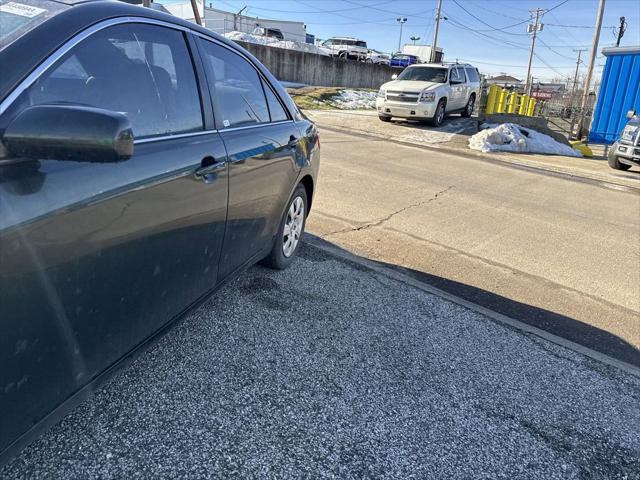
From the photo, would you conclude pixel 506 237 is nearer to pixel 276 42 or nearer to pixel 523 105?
pixel 523 105

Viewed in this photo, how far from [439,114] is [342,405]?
16.1 meters

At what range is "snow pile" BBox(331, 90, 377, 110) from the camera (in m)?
24.8

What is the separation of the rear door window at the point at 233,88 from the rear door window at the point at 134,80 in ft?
0.69

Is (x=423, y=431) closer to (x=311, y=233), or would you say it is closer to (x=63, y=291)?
(x=63, y=291)

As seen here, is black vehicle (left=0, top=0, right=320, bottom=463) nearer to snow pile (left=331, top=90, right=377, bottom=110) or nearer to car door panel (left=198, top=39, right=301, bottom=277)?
car door panel (left=198, top=39, right=301, bottom=277)

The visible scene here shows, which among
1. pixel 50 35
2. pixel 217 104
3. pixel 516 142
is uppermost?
pixel 50 35

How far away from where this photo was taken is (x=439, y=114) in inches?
675

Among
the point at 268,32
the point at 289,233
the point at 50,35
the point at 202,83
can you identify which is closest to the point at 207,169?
the point at 202,83

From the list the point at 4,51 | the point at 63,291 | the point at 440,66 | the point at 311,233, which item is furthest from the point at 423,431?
the point at 440,66

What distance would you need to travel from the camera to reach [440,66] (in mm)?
17312

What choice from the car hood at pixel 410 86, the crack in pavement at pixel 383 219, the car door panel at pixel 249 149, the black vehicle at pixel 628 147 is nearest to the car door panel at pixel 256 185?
the car door panel at pixel 249 149

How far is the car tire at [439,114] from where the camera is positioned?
1683cm

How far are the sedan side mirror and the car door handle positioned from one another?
0.77 metres

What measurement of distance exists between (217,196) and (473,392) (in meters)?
1.78
